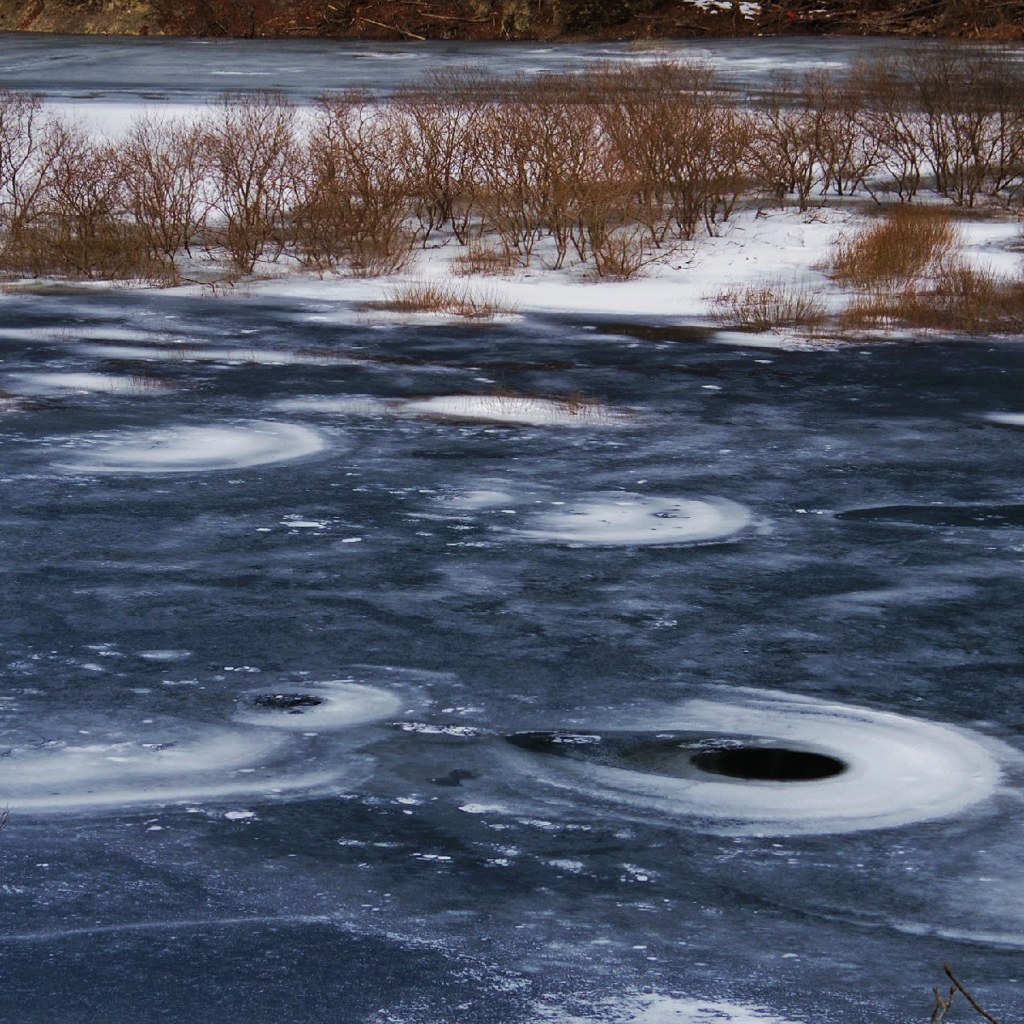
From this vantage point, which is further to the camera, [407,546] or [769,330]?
[769,330]

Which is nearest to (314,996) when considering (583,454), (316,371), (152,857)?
(152,857)

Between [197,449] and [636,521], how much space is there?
302 centimetres

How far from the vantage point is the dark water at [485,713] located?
4.25 m

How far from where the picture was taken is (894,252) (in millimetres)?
17688

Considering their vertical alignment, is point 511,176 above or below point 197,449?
above

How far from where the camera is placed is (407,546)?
8242 mm

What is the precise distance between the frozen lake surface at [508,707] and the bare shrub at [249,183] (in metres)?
7.26

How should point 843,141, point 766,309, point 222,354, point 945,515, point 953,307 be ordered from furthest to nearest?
point 843,141 → point 953,307 → point 766,309 → point 222,354 → point 945,515

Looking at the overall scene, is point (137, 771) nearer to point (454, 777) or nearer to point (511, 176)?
point (454, 777)

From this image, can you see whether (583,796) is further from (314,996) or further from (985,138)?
(985,138)

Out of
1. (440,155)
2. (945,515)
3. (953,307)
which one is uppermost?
(440,155)

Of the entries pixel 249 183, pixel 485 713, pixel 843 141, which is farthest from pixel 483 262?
pixel 485 713

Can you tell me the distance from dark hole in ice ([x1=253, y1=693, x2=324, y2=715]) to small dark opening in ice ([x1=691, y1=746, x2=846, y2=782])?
1.40 metres

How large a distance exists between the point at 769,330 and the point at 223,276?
6455 mm
